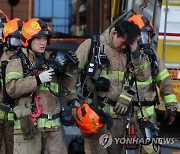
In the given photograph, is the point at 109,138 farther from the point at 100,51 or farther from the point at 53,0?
the point at 53,0

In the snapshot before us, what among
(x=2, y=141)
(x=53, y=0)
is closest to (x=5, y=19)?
(x=2, y=141)

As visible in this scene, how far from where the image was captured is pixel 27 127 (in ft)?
16.8

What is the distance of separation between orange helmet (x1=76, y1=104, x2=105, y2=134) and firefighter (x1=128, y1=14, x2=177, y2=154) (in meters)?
0.51

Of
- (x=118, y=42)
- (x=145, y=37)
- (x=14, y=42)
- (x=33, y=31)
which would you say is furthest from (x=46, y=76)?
(x=145, y=37)

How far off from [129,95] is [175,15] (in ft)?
11.1

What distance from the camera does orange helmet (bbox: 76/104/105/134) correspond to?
5.29m

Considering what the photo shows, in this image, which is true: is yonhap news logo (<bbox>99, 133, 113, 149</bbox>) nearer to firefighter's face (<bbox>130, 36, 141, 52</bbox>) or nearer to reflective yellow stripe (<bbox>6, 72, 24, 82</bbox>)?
firefighter's face (<bbox>130, 36, 141, 52</bbox>)

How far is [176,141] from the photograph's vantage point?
28.1 ft

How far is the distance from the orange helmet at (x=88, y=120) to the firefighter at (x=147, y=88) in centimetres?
51

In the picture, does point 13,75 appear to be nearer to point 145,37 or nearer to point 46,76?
point 46,76

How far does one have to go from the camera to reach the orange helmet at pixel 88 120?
529 cm

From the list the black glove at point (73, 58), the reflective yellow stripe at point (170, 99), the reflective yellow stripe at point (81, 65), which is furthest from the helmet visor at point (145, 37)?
the black glove at point (73, 58)

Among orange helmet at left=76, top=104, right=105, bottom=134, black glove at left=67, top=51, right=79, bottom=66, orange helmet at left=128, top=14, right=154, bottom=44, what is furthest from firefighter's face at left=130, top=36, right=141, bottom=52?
orange helmet at left=76, top=104, right=105, bottom=134

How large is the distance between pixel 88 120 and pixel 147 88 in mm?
750
